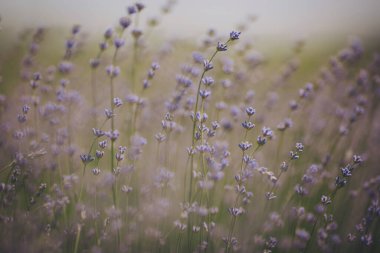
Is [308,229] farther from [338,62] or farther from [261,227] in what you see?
[338,62]

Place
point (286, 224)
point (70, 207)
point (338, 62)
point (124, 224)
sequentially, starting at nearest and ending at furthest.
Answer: point (124, 224), point (70, 207), point (286, 224), point (338, 62)

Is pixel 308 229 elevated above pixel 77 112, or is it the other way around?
pixel 77 112

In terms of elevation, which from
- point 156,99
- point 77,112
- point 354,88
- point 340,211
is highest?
point 354,88

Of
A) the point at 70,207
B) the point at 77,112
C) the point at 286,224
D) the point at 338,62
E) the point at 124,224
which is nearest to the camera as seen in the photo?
the point at 124,224

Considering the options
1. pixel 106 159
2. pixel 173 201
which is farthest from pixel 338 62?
pixel 106 159

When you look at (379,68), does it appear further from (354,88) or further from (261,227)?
(261,227)

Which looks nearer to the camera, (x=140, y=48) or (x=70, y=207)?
(x=70, y=207)

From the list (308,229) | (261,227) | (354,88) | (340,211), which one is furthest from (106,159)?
(354,88)
